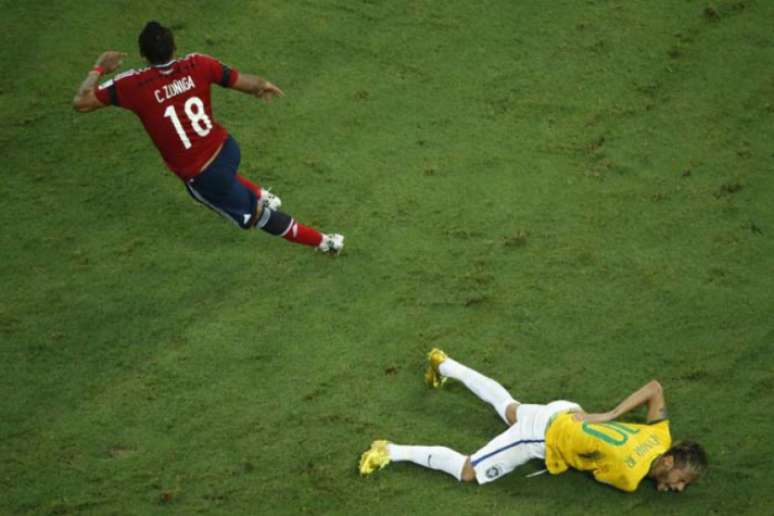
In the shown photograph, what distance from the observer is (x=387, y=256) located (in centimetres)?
775

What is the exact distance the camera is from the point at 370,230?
795 centimetres

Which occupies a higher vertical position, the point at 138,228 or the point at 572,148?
the point at 572,148

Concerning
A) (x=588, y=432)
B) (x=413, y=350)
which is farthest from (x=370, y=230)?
(x=588, y=432)

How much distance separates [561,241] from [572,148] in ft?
3.40

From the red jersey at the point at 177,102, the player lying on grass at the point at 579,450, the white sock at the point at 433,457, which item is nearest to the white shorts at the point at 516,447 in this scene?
the player lying on grass at the point at 579,450

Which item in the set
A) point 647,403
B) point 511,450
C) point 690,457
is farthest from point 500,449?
point 690,457

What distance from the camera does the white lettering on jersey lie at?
22.6ft

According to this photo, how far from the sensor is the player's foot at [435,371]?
22.5 ft

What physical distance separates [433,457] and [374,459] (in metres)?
0.36

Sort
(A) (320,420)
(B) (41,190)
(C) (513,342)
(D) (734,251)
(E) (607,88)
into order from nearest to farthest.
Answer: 1. (A) (320,420)
2. (C) (513,342)
3. (D) (734,251)
4. (B) (41,190)
5. (E) (607,88)

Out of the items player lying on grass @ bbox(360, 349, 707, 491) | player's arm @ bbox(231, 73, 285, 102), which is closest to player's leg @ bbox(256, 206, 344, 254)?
player's arm @ bbox(231, 73, 285, 102)

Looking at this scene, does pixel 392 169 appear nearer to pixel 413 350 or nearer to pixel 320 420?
pixel 413 350

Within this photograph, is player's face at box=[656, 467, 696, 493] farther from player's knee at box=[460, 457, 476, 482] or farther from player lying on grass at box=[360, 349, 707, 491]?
player's knee at box=[460, 457, 476, 482]

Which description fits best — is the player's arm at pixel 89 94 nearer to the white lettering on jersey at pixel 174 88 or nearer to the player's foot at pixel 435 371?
the white lettering on jersey at pixel 174 88
